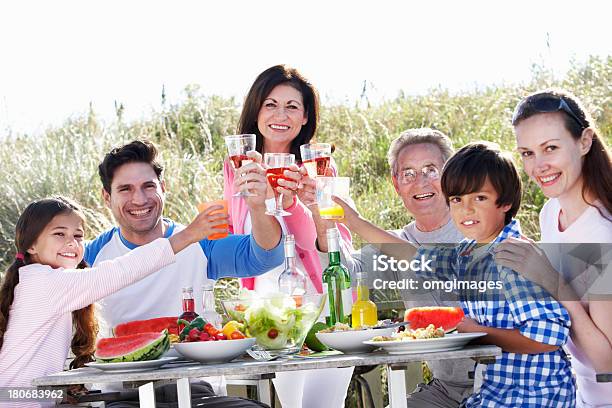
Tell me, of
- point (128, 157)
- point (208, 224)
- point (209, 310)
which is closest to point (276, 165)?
point (208, 224)

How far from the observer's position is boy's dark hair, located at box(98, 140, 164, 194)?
5.36 metres

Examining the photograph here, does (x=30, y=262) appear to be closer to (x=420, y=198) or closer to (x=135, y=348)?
(x=135, y=348)

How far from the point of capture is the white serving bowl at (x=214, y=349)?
12.8 feet

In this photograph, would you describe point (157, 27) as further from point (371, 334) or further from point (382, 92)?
point (371, 334)

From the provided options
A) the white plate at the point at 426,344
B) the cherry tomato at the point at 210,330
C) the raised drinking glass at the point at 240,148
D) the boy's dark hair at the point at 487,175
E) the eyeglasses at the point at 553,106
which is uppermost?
the eyeglasses at the point at 553,106

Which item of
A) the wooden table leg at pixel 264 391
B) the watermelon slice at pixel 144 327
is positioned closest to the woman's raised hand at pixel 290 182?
the watermelon slice at pixel 144 327

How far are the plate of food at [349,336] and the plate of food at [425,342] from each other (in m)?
0.11

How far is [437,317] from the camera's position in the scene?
13.4 ft

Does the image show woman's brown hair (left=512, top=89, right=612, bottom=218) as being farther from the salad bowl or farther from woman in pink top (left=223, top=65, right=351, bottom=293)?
woman in pink top (left=223, top=65, right=351, bottom=293)

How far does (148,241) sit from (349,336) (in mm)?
1720

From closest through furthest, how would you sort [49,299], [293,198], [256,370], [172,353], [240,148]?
[256,370] < [172,353] < [240,148] < [49,299] < [293,198]

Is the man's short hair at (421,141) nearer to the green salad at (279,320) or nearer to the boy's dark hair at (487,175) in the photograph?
the boy's dark hair at (487,175)

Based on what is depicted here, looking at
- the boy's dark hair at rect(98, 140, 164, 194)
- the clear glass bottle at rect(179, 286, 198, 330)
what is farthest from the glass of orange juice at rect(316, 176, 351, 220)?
the boy's dark hair at rect(98, 140, 164, 194)

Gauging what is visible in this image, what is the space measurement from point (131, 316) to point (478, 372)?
1902 mm
